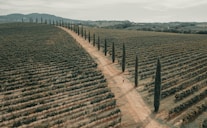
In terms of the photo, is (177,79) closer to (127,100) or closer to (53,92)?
(127,100)

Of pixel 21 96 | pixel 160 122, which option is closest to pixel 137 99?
pixel 160 122

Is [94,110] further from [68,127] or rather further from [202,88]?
[202,88]

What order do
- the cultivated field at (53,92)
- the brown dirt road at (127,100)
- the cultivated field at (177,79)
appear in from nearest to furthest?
the cultivated field at (53,92)
the brown dirt road at (127,100)
the cultivated field at (177,79)

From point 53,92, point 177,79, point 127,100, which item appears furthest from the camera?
point 177,79

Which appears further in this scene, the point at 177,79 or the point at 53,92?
the point at 177,79

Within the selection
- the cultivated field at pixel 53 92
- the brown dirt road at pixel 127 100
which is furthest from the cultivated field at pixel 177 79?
the cultivated field at pixel 53 92

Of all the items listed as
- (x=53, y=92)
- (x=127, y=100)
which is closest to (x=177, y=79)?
(x=127, y=100)

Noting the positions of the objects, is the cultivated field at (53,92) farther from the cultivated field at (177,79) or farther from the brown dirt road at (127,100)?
the cultivated field at (177,79)
